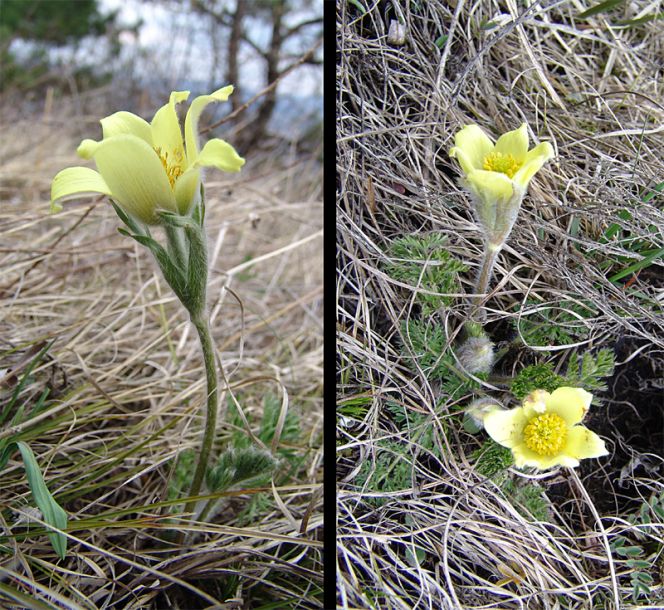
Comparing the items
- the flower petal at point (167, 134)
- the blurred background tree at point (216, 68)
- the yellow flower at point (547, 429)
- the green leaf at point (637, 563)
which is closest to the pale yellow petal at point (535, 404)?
the yellow flower at point (547, 429)

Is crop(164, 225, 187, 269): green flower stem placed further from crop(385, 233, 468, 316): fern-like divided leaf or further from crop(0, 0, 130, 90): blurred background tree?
crop(0, 0, 130, 90): blurred background tree

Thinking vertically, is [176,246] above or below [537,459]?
above

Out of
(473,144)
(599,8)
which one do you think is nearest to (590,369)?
(473,144)

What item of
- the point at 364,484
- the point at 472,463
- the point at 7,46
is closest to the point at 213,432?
the point at 364,484

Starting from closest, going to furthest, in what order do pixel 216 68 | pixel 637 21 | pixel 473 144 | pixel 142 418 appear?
pixel 473 144
pixel 637 21
pixel 142 418
pixel 216 68

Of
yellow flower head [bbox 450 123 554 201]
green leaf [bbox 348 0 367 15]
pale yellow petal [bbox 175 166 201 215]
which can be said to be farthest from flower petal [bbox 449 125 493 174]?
pale yellow petal [bbox 175 166 201 215]

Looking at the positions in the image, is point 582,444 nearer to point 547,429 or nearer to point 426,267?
point 547,429

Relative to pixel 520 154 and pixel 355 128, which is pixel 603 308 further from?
pixel 355 128
